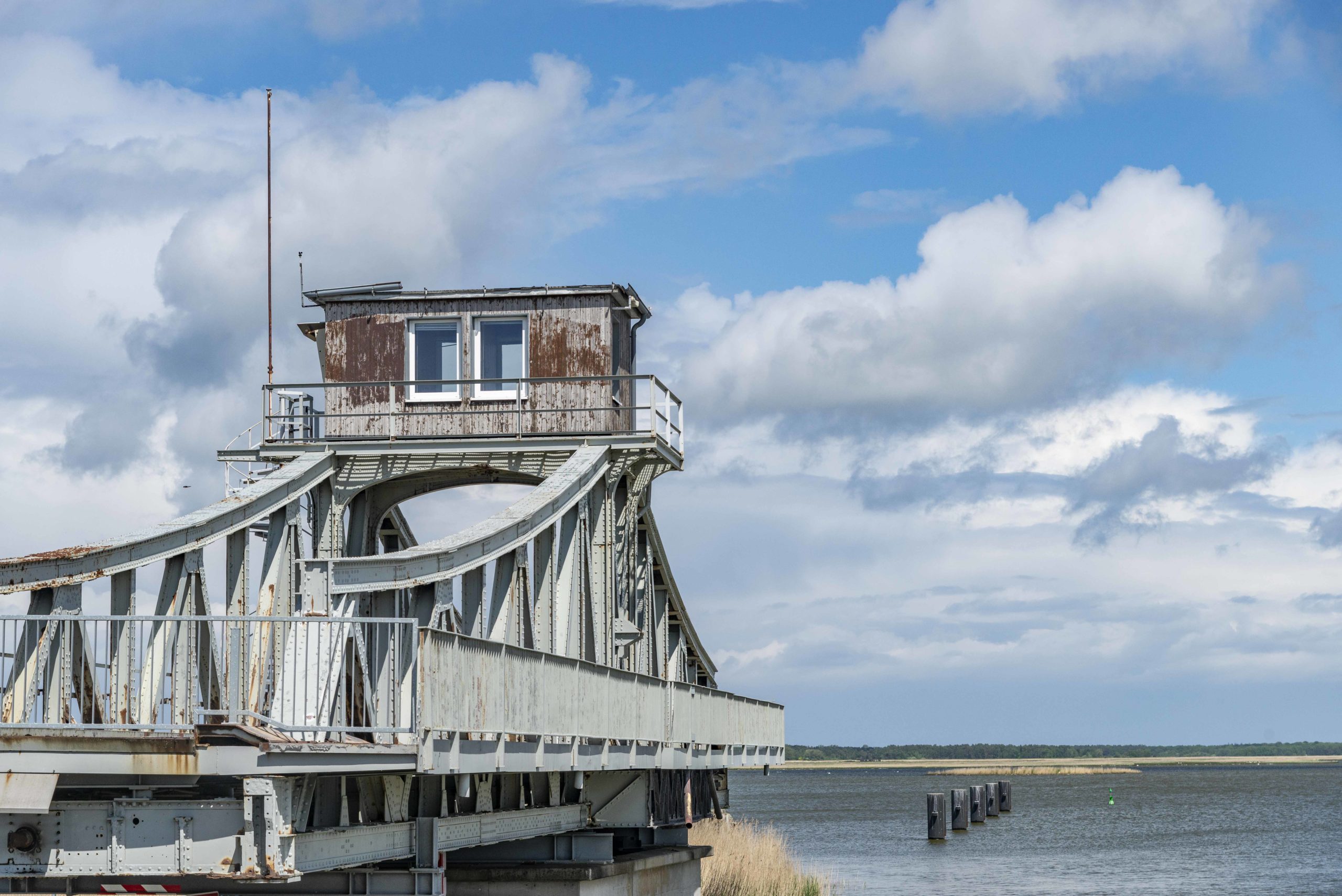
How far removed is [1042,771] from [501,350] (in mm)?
146922

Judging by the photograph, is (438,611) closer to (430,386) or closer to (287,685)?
(287,685)

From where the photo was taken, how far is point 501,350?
28.5 m

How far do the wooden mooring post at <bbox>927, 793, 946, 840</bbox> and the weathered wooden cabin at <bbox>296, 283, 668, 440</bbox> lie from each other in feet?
123

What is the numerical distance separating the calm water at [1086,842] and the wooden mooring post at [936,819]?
42cm

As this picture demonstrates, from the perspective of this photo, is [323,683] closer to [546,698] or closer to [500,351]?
[546,698]

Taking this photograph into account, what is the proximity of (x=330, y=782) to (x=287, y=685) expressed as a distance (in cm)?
104

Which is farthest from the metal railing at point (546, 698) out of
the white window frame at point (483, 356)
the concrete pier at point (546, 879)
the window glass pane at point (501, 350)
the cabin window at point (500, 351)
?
the window glass pane at point (501, 350)

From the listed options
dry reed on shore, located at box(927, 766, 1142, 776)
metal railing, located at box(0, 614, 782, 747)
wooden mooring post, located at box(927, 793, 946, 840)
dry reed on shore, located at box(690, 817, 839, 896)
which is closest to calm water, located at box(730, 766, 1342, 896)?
wooden mooring post, located at box(927, 793, 946, 840)

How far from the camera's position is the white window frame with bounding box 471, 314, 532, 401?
28.1 m

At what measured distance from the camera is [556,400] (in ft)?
92.0

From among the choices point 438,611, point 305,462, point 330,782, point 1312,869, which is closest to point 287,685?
point 330,782

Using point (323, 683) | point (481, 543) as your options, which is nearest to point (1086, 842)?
point (481, 543)

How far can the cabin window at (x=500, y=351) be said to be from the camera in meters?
28.3

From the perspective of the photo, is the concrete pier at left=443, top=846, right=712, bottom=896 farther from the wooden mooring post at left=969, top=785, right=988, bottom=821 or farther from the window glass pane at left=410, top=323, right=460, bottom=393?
the wooden mooring post at left=969, top=785, right=988, bottom=821
